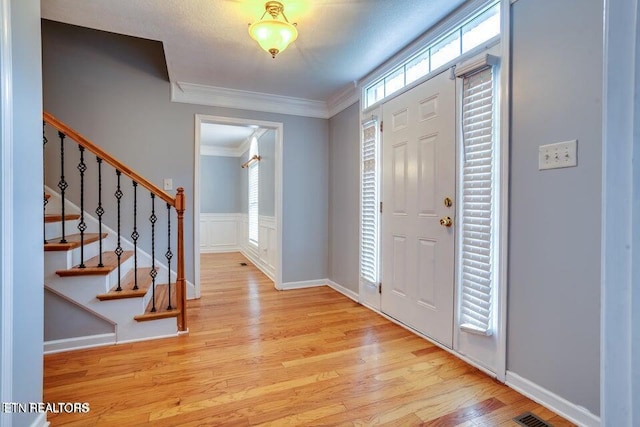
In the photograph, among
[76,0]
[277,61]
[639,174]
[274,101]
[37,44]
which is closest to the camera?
[639,174]

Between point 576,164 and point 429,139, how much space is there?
3.24ft

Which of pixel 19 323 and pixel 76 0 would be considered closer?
pixel 19 323

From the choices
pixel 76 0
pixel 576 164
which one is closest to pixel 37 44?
pixel 76 0

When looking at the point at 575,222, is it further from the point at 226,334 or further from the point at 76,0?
the point at 76,0

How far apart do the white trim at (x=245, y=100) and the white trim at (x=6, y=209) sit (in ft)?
7.40

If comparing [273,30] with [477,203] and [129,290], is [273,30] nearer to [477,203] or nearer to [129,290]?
[477,203]

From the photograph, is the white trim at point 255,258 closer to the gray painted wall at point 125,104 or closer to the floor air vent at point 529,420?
the gray painted wall at point 125,104

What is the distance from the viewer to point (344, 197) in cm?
362

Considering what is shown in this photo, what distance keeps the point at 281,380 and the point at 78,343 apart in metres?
1.56

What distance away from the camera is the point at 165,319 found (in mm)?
2398

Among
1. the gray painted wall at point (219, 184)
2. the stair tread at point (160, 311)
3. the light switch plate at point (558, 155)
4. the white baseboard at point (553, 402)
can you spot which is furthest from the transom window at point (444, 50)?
the gray painted wall at point (219, 184)

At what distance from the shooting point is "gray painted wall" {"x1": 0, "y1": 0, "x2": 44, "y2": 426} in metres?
1.19

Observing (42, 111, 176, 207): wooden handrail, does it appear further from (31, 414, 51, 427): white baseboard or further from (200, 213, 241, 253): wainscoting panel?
(200, 213, 241, 253): wainscoting panel

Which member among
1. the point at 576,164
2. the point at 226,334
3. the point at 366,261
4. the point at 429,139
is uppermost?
the point at 429,139
